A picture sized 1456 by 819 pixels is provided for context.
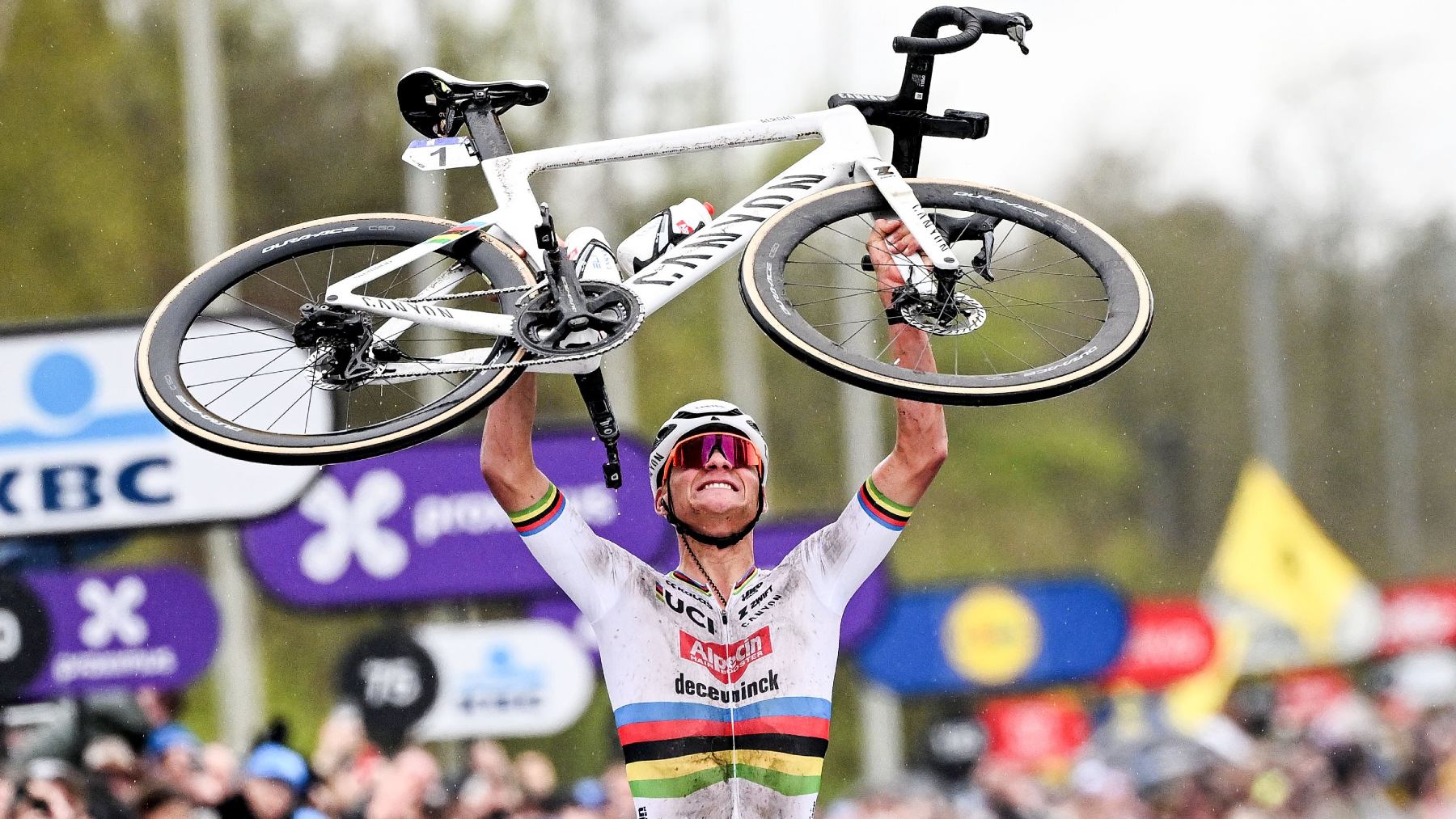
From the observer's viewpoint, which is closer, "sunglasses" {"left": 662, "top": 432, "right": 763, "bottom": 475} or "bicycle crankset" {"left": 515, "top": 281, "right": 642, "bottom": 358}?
"bicycle crankset" {"left": 515, "top": 281, "right": 642, "bottom": 358}

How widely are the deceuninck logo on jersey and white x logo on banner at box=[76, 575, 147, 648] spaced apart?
16.3 inches

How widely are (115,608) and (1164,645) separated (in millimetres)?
10563

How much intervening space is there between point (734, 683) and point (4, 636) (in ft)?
21.6

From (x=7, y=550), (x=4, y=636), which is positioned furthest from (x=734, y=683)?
(x=7, y=550)

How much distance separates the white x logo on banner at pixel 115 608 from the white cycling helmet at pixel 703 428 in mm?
6871

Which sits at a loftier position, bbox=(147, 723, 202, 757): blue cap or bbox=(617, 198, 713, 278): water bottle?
bbox=(617, 198, 713, 278): water bottle

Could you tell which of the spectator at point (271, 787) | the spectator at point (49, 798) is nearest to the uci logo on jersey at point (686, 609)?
the spectator at point (271, 787)

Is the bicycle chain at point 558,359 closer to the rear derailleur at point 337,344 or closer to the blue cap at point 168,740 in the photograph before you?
the rear derailleur at point 337,344

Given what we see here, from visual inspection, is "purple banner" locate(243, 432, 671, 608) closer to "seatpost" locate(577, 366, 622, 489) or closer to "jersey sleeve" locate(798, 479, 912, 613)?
"seatpost" locate(577, 366, 622, 489)

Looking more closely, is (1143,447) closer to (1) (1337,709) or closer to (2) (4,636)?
(1) (1337,709)

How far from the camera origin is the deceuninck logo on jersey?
1030 centimetres

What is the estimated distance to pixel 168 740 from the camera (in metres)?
9.05

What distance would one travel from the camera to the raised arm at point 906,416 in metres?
4.58

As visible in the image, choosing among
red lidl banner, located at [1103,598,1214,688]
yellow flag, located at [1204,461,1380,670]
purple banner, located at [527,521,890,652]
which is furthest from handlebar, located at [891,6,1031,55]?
red lidl banner, located at [1103,598,1214,688]
